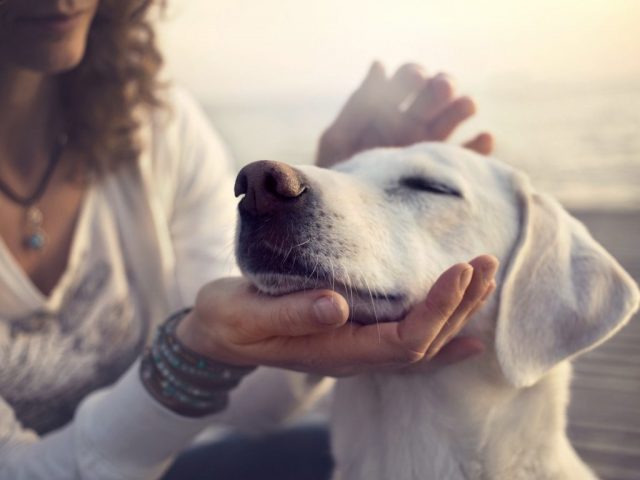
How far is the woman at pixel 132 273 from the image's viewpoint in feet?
4.28

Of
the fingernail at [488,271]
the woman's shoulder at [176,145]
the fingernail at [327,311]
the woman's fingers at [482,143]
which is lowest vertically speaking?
the woman's shoulder at [176,145]

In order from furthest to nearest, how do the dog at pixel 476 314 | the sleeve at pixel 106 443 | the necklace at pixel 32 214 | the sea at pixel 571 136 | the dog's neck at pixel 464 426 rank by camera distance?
the sea at pixel 571 136, the necklace at pixel 32 214, the sleeve at pixel 106 443, the dog's neck at pixel 464 426, the dog at pixel 476 314

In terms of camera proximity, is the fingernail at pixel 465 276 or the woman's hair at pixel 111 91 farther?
the woman's hair at pixel 111 91

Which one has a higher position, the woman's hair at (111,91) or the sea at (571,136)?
the woman's hair at (111,91)

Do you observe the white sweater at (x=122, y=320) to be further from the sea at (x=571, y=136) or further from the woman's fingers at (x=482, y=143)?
the sea at (x=571, y=136)

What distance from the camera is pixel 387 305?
1333 mm

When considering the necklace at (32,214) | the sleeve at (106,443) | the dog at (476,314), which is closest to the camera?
the dog at (476,314)

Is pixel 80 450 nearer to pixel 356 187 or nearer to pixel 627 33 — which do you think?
pixel 356 187

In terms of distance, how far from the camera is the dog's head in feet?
4.04

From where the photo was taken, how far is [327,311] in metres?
1.12

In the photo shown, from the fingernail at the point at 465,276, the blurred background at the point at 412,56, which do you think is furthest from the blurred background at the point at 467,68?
the fingernail at the point at 465,276

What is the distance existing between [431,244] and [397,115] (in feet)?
2.68

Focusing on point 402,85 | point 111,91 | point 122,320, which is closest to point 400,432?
point 122,320

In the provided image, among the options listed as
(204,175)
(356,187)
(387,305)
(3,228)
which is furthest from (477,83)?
(3,228)
